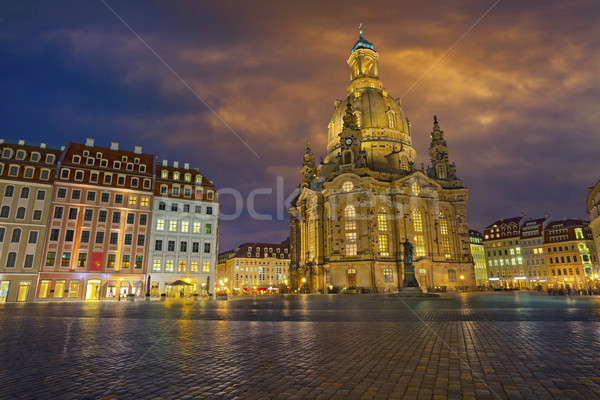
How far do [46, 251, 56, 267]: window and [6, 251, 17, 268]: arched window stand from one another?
3.26 meters

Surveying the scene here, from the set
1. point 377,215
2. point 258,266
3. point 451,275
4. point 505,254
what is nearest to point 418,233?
point 377,215

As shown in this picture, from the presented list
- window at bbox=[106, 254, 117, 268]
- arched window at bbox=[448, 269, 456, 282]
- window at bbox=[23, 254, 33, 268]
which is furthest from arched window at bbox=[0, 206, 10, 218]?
arched window at bbox=[448, 269, 456, 282]

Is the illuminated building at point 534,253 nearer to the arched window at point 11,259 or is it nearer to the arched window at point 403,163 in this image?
the arched window at point 403,163

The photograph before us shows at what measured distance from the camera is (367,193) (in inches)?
2388

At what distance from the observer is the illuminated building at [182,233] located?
49.5 meters

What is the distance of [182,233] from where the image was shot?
51.7 metres

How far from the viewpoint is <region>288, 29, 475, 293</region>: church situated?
196ft

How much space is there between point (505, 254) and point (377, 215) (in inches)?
2317

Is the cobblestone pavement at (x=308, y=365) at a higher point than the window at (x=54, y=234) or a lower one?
lower

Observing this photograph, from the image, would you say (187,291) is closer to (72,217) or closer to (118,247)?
(118,247)

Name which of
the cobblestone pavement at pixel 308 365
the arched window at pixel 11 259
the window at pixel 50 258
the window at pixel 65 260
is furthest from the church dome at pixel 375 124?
the cobblestone pavement at pixel 308 365

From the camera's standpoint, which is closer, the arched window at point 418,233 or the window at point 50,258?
the window at point 50,258

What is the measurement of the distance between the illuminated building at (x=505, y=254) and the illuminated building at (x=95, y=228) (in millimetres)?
92713

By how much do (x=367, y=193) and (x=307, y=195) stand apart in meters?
15.0
